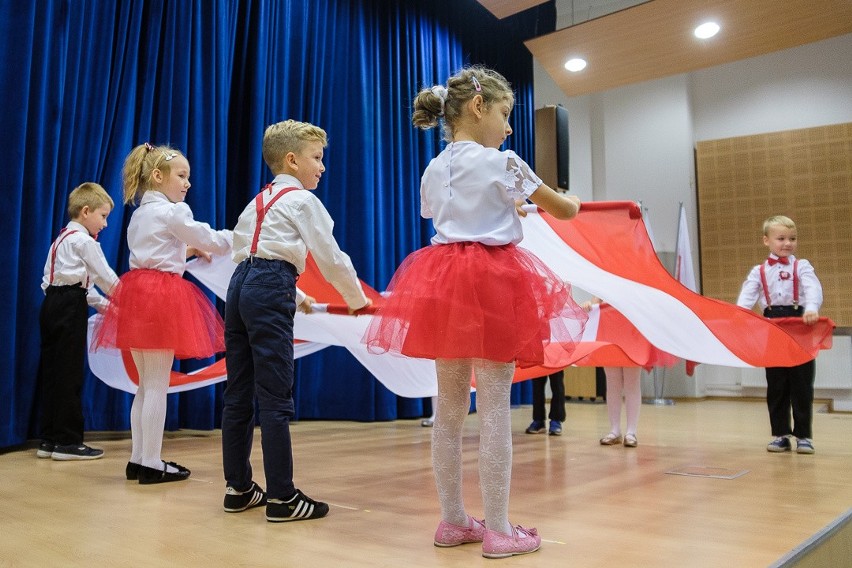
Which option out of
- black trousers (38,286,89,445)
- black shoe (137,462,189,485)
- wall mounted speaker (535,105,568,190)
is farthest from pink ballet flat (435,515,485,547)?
wall mounted speaker (535,105,568,190)

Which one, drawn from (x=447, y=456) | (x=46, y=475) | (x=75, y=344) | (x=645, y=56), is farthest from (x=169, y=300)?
(x=645, y=56)

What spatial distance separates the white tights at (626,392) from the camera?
3.68m

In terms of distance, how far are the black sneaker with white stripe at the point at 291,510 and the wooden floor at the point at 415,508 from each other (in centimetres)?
3

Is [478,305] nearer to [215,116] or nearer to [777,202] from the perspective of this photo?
[215,116]

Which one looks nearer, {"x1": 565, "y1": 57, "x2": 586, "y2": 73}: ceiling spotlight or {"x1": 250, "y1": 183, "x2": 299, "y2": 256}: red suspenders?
{"x1": 250, "y1": 183, "x2": 299, "y2": 256}: red suspenders

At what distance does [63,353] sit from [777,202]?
6790 mm

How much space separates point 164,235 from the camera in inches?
99.6

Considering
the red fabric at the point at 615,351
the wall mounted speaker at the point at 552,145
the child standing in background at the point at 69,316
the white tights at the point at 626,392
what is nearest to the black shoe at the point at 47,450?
the child standing in background at the point at 69,316

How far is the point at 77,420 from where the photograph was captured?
10.5 feet

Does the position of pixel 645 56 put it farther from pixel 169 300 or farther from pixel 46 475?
pixel 46 475

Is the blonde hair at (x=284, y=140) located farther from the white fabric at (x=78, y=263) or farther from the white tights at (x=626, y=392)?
the white tights at (x=626, y=392)

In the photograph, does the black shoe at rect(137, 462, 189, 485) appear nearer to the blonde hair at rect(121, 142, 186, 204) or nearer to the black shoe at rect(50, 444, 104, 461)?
the black shoe at rect(50, 444, 104, 461)

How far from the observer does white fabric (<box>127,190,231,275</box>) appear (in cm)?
249

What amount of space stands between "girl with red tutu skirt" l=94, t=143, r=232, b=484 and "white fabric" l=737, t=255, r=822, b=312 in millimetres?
2414
